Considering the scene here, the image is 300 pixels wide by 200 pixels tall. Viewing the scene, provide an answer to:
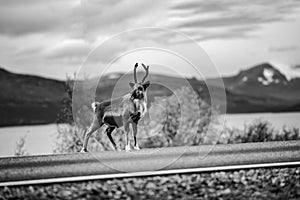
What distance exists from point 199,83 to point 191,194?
90 centimetres

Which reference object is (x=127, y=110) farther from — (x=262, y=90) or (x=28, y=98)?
(x=262, y=90)

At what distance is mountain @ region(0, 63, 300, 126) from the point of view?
325 centimetres

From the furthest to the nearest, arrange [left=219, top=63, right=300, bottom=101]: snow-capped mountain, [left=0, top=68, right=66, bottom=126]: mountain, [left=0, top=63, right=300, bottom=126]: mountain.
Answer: [left=219, top=63, right=300, bottom=101]: snow-capped mountain → [left=0, top=68, right=66, bottom=126]: mountain → [left=0, top=63, right=300, bottom=126]: mountain

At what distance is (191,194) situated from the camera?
2949 mm

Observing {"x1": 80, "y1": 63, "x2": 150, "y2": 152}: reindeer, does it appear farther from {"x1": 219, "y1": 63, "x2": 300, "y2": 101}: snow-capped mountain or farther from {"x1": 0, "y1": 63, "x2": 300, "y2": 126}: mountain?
{"x1": 219, "y1": 63, "x2": 300, "y2": 101}: snow-capped mountain

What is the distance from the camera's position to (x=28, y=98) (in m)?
3.47

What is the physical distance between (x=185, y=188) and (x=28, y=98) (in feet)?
3.60


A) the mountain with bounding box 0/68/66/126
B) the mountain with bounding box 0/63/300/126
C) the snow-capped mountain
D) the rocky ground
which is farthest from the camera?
the snow-capped mountain

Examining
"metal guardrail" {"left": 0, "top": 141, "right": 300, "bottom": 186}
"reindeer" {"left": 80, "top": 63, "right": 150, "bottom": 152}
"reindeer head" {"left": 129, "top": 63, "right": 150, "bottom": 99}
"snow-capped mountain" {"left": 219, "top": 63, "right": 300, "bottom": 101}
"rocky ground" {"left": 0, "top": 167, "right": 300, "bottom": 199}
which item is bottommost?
"rocky ground" {"left": 0, "top": 167, "right": 300, "bottom": 199}

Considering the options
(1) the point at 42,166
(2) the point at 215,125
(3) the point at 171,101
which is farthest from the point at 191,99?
(1) the point at 42,166

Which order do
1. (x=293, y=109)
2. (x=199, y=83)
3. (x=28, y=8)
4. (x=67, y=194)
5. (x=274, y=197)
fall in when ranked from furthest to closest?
(x=293, y=109)
(x=199, y=83)
(x=28, y=8)
(x=274, y=197)
(x=67, y=194)

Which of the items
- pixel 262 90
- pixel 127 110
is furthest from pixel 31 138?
pixel 262 90

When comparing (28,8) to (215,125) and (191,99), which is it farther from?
(215,125)

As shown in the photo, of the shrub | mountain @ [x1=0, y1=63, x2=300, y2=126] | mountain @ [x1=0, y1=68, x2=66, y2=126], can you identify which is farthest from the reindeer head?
the shrub
